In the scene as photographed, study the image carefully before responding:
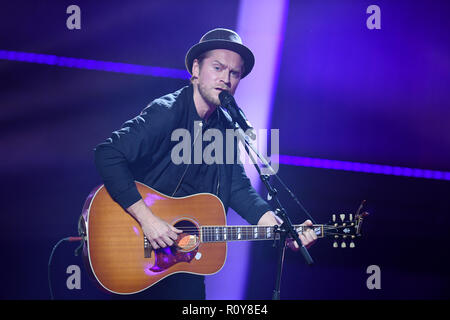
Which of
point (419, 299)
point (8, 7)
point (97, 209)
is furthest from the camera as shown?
point (419, 299)

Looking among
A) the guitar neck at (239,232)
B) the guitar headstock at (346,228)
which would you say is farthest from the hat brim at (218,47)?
the guitar headstock at (346,228)

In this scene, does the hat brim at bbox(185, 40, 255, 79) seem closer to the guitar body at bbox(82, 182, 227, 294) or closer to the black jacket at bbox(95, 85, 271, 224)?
the black jacket at bbox(95, 85, 271, 224)

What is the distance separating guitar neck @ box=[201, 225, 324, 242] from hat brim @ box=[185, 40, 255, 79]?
109 cm

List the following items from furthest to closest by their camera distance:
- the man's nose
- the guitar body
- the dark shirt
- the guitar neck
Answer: the man's nose
the guitar neck
the dark shirt
the guitar body

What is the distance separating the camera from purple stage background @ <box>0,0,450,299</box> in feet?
9.76

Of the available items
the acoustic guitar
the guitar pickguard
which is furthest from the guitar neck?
the guitar pickguard

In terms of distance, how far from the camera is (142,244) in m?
2.55

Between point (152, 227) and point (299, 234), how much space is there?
0.94m

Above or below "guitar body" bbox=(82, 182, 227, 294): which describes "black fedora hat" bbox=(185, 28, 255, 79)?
above

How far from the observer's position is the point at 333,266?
11.0 feet

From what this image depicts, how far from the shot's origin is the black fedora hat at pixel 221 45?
2916 millimetres
